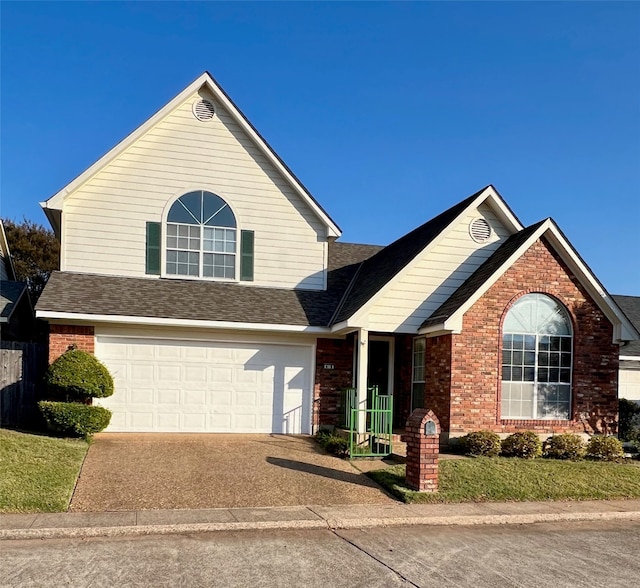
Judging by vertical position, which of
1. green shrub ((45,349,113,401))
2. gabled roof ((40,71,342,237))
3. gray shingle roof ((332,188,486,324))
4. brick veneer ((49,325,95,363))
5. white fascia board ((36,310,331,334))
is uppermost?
gabled roof ((40,71,342,237))

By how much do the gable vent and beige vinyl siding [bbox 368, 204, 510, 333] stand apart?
0.29 ft

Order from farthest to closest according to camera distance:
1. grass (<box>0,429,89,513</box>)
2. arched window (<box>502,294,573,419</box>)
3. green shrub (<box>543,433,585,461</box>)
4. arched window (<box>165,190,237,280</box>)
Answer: arched window (<box>165,190,237,280</box>) < arched window (<box>502,294,573,419</box>) < green shrub (<box>543,433,585,461</box>) < grass (<box>0,429,89,513</box>)

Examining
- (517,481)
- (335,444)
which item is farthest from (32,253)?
(517,481)

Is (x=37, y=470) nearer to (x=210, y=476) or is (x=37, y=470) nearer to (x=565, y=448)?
(x=210, y=476)

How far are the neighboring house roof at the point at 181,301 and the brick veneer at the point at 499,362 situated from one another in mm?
3282

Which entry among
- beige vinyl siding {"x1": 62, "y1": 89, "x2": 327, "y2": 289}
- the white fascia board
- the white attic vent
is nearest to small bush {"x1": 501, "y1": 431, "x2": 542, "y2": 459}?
the white fascia board

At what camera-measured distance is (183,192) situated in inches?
625

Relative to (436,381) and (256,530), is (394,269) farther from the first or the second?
(256,530)

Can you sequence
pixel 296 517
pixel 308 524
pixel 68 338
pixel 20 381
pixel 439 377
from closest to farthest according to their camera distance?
pixel 308 524
pixel 296 517
pixel 20 381
pixel 68 338
pixel 439 377

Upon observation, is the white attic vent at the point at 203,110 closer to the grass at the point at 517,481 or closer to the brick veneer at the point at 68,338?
the brick veneer at the point at 68,338

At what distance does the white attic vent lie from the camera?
16.3 m

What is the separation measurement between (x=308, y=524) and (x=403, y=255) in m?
9.08

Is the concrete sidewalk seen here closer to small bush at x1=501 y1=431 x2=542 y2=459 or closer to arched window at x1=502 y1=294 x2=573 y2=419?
small bush at x1=501 y1=431 x2=542 y2=459

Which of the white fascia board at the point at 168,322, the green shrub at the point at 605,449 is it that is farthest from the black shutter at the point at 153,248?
the green shrub at the point at 605,449
